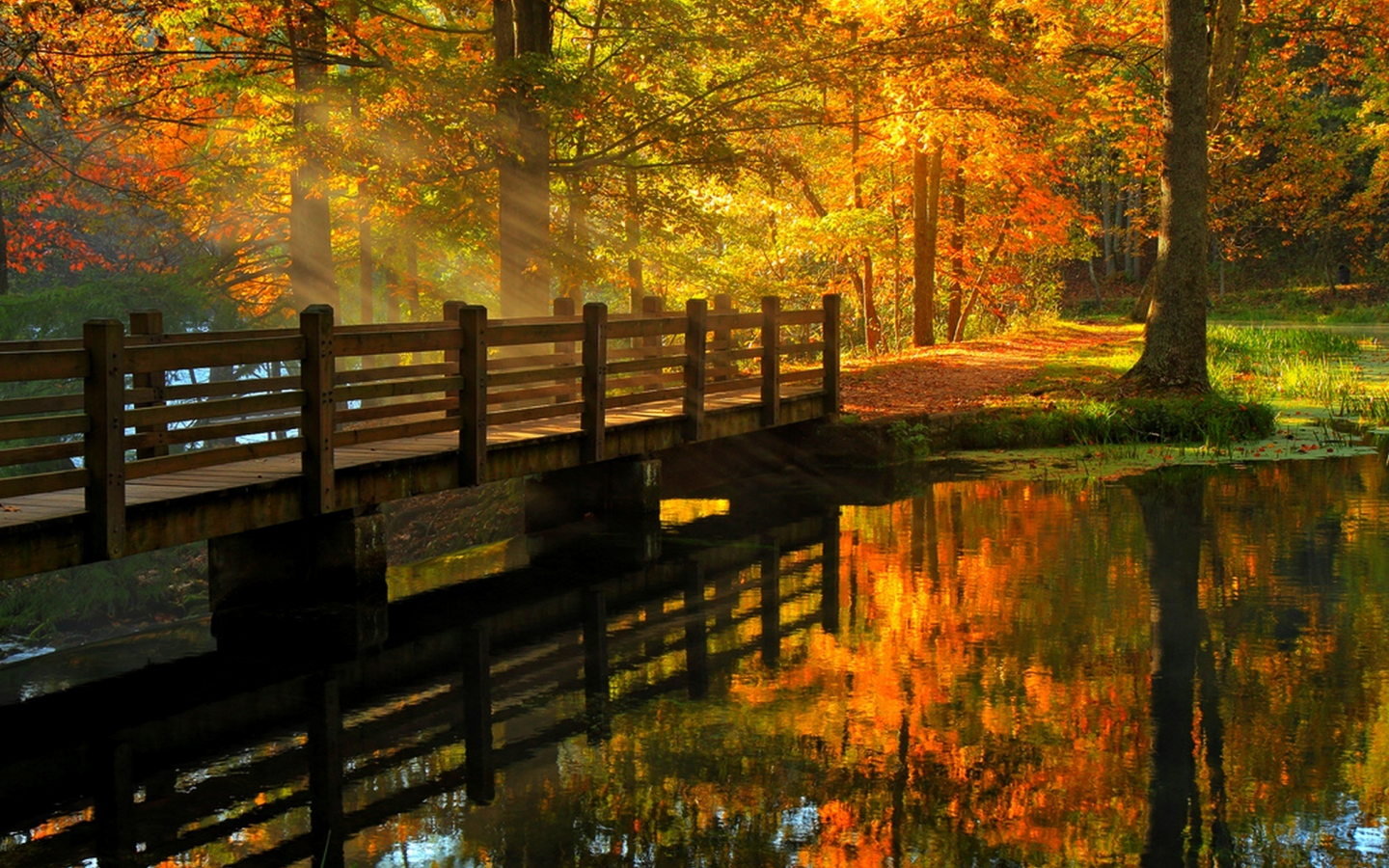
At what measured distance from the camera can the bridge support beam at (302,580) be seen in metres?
9.60

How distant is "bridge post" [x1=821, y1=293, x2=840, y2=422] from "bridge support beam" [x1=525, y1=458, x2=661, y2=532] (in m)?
3.87

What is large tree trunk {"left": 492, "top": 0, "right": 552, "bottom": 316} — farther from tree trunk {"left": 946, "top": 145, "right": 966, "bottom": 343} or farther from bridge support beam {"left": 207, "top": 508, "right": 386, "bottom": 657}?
tree trunk {"left": 946, "top": 145, "right": 966, "bottom": 343}

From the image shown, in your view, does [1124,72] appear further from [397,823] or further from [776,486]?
[397,823]

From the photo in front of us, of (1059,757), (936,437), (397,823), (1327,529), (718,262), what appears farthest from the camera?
(718,262)

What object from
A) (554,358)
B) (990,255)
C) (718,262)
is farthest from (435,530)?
(990,255)

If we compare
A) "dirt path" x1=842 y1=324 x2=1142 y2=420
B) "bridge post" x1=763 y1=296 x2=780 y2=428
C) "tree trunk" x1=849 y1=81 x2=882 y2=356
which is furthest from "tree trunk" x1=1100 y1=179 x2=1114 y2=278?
"bridge post" x1=763 y1=296 x2=780 y2=428

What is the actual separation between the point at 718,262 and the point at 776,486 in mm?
15454

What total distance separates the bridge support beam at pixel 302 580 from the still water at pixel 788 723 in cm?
38

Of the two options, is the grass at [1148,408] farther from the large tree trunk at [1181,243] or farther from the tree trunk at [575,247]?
the tree trunk at [575,247]

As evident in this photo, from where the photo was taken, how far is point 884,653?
8.41m

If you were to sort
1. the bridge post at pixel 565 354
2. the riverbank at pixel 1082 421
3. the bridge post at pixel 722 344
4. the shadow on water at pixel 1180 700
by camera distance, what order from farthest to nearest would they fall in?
the bridge post at pixel 722 344 < the riverbank at pixel 1082 421 < the bridge post at pixel 565 354 < the shadow on water at pixel 1180 700

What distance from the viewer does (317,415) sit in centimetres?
945

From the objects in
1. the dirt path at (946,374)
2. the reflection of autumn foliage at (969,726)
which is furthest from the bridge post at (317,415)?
the dirt path at (946,374)

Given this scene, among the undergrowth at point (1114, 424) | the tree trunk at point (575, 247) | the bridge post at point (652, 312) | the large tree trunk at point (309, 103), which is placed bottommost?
the undergrowth at point (1114, 424)
